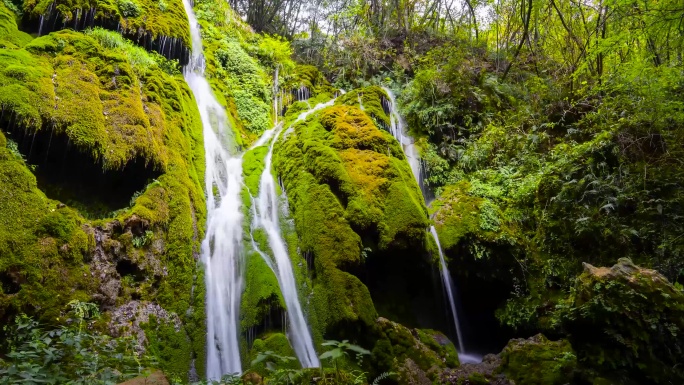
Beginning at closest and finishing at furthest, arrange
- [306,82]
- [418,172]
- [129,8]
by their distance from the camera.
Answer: [129,8] < [418,172] < [306,82]

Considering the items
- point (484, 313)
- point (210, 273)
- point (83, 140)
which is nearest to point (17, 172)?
point (83, 140)

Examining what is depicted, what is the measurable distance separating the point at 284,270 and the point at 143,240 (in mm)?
2333

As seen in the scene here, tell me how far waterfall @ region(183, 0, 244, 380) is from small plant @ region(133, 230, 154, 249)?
1048 millimetres

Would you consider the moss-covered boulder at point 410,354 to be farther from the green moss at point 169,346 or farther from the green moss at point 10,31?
the green moss at point 10,31

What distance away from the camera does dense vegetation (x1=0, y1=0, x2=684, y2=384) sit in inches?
177

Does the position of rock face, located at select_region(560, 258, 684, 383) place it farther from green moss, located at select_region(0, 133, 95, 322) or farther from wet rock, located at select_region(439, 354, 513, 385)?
green moss, located at select_region(0, 133, 95, 322)

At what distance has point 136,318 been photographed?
5195 mm

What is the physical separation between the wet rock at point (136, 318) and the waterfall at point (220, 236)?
0.63m

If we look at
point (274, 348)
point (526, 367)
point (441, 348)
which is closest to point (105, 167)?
point (274, 348)

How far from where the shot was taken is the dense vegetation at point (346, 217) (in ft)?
14.8

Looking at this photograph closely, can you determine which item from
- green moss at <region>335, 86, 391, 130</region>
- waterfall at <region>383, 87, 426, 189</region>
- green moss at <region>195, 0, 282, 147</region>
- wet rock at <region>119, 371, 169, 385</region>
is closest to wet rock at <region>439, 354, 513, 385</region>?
wet rock at <region>119, 371, 169, 385</region>

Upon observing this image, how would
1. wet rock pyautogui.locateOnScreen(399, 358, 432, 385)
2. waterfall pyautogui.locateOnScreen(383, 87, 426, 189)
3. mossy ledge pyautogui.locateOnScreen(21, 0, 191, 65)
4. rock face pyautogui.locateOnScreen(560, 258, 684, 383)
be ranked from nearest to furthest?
rock face pyautogui.locateOnScreen(560, 258, 684, 383)
wet rock pyautogui.locateOnScreen(399, 358, 432, 385)
mossy ledge pyautogui.locateOnScreen(21, 0, 191, 65)
waterfall pyautogui.locateOnScreen(383, 87, 426, 189)

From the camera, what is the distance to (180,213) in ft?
21.7

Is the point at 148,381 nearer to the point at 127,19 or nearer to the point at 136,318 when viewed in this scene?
the point at 136,318
